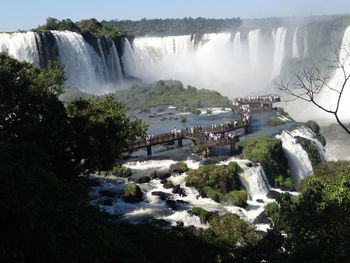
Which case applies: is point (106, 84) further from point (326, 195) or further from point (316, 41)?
point (326, 195)

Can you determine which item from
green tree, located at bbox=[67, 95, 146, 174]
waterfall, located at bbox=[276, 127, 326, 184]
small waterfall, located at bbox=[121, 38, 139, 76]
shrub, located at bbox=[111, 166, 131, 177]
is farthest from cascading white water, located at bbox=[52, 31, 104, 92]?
→ green tree, located at bbox=[67, 95, 146, 174]

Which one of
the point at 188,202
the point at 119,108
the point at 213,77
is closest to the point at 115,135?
the point at 119,108

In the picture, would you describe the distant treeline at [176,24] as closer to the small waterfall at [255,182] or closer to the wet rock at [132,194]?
the small waterfall at [255,182]

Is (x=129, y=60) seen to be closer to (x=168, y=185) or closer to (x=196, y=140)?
(x=196, y=140)

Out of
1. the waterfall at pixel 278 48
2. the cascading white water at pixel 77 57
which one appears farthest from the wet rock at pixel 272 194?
the waterfall at pixel 278 48

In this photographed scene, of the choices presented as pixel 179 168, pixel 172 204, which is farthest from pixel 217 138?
pixel 172 204

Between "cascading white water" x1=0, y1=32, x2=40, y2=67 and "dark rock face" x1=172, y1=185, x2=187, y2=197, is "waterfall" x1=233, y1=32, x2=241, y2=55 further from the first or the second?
"dark rock face" x1=172, y1=185, x2=187, y2=197
